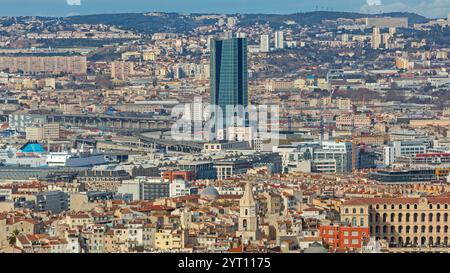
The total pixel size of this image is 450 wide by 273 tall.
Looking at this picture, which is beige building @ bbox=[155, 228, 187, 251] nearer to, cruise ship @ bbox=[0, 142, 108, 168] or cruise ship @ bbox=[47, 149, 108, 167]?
cruise ship @ bbox=[0, 142, 108, 168]

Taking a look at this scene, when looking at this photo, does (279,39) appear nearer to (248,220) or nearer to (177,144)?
(177,144)

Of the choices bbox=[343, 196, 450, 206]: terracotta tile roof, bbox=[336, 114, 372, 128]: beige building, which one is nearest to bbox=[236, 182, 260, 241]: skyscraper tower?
bbox=[343, 196, 450, 206]: terracotta tile roof

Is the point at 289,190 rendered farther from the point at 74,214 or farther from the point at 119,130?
the point at 119,130

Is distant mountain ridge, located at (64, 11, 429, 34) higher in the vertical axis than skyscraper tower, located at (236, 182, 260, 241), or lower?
higher

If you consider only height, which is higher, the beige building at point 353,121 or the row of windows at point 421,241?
the row of windows at point 421,241

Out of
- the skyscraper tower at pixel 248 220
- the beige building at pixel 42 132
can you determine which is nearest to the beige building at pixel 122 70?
the beige building at pixel 42 132

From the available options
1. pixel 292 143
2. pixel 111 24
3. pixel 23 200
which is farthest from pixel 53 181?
pixel 111 24

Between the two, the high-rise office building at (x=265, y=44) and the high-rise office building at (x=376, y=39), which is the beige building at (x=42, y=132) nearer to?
the high-rise office building at (x=265, y=44)
